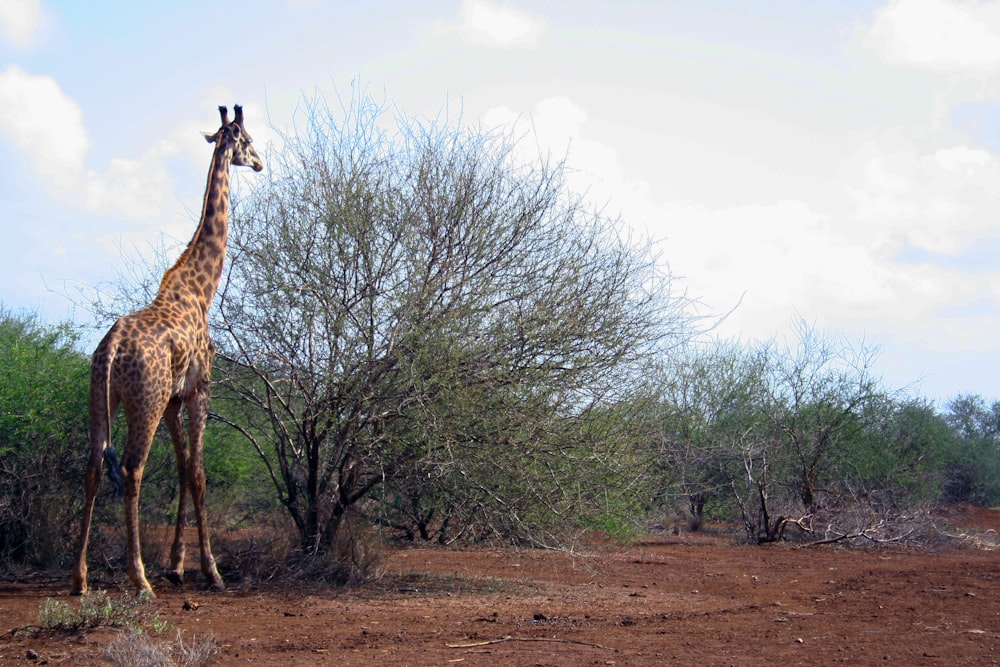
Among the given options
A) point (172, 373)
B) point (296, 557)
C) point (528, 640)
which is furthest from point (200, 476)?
point (528, 640)

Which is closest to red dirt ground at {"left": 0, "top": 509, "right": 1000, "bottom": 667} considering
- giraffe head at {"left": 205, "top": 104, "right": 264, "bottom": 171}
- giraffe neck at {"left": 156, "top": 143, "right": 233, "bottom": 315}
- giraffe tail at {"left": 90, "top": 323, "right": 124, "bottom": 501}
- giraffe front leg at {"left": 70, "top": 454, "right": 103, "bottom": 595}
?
giraffe front leg at {"left": 70, "top": 454, "right": 103, "bottom": 595}

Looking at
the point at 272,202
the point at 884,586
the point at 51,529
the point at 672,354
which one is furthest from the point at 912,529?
the point at 51,529

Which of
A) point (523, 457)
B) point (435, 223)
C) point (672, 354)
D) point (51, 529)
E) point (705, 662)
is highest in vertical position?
point (435, 223)

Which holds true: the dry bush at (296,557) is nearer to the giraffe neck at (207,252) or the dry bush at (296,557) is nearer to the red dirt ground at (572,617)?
the red dirt ground at (572,617)

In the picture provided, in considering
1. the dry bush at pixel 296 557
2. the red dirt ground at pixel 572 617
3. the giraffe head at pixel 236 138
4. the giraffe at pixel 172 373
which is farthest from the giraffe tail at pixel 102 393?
the giraffe head at pixel 236 138

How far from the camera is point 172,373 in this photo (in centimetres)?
859

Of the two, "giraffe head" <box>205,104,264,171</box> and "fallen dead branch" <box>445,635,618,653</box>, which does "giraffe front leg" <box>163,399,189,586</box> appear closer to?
"giraffe head" <box>205,104,264,171</box>

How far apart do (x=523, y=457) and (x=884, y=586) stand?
473 cm

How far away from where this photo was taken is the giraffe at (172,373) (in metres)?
8.12

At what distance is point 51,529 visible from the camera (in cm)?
984

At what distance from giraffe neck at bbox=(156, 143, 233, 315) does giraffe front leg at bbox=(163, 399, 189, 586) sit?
996mm

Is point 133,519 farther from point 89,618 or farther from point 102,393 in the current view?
→ point 89,618

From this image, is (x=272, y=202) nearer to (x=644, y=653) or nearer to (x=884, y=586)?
(x=644, y=653)

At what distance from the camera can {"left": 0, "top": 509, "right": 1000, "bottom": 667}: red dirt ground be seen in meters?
6.59
